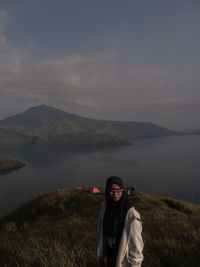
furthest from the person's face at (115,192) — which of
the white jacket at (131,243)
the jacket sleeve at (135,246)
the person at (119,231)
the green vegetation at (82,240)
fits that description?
the green vegetation at (82,240)

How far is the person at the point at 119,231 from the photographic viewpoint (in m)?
3.56

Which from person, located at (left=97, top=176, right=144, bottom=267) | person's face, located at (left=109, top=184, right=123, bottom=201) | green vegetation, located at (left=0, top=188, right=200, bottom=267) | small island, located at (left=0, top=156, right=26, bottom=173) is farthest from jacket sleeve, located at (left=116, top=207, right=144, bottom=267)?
small island, located at (left=0, top=156, right=26, bottom=173)

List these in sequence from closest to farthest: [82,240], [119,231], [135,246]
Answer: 1. [135,246]
2. [119,231]
3. [82,240]

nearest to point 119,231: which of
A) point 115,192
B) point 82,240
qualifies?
point 115,192

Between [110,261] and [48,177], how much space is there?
121312mm

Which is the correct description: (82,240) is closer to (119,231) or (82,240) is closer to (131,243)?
(119,231)

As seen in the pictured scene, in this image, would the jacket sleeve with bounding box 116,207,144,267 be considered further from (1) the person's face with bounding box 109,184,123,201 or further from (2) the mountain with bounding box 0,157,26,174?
(2) the mountain with bounding box 0,157,26,174

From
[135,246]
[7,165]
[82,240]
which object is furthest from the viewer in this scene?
[7,165]

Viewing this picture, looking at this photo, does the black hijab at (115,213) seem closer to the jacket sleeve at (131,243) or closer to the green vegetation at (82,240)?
the jacket sleeve at (131,243)

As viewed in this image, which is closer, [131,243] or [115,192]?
[131,243]

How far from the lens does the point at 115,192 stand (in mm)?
3824

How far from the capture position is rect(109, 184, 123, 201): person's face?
3817 millimetres

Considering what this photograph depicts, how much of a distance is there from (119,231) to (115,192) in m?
0.76

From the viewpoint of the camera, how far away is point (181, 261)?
489 centimetres
